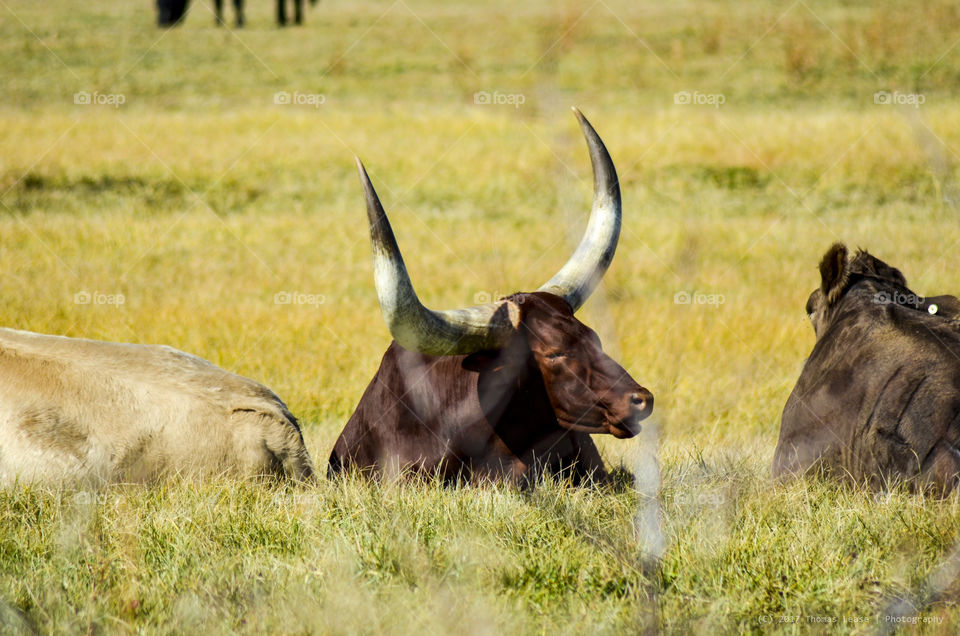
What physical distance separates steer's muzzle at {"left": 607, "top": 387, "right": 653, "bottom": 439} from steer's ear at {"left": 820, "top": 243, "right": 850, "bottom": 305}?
1848 mm

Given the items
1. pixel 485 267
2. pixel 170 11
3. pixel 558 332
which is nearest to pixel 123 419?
pixel 558 332

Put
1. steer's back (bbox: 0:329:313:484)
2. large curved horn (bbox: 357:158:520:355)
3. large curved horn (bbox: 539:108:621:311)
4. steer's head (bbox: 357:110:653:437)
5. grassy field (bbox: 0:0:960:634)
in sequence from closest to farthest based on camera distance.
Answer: grassy field (bbox: 0:0:960:634) → large curved horn (bbox: 357:158:520:355) → steer's head (bbox: 357:110:653:437) → steer's back (bbox: 0:329:313:484) → large curved horn (bbox: 539:108:621:311)

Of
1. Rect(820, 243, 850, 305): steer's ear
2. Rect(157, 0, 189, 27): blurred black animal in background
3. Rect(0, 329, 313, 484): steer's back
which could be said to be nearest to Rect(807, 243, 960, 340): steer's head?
Rect(820, 243, 850, 305): steer's ear

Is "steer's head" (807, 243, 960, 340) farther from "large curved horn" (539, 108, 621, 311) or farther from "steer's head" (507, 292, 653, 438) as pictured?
"steer's head" (507, 292, 653, 438)

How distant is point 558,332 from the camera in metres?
4.66

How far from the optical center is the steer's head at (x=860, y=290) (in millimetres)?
5531

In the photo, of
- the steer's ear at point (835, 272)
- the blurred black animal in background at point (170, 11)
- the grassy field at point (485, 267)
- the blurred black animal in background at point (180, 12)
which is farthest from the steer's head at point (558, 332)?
the blurred black animal in background at point (170, 11)

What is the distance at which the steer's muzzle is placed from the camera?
435cm

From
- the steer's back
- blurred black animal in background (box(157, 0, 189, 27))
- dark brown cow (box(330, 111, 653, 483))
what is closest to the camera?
dark brown cow (box(330, 111, 653, 483))

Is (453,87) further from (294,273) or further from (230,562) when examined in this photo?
(230,562)

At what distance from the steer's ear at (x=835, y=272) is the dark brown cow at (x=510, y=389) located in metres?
1.40

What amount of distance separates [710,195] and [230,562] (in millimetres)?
15919

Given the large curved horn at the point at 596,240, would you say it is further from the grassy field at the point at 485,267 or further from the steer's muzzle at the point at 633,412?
the steer's muzzle at the point at 633,412

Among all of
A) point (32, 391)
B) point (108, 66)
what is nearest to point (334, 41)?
point (108, 66)
